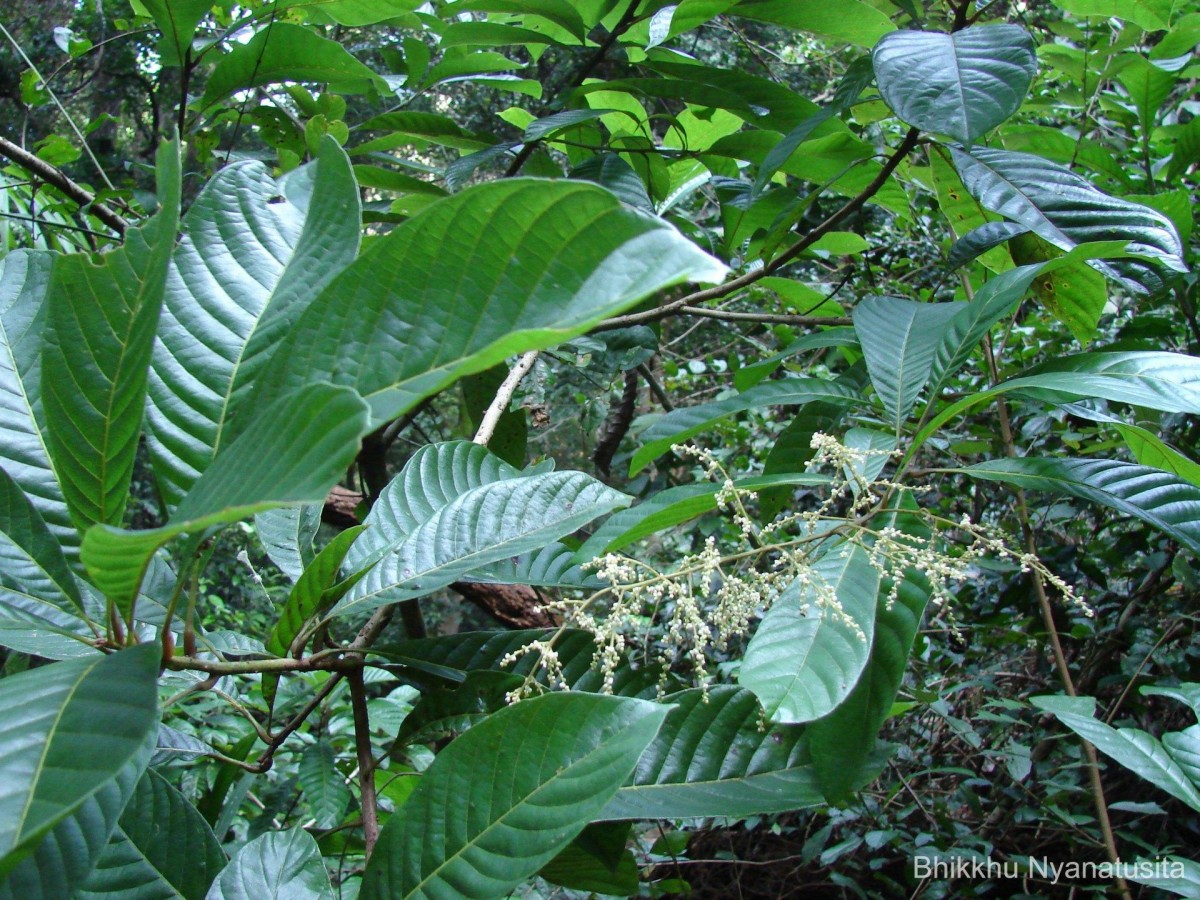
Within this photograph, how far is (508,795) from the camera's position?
0.55m

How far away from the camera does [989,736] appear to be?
223 cm

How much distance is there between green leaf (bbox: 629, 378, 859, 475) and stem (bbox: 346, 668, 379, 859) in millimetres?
398

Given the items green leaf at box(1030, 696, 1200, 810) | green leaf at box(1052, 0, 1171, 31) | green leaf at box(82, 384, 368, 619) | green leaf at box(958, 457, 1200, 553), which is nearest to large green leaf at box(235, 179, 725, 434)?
green leaf at box(82, 384, 368, 619)

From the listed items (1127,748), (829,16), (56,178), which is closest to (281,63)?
(56,178)

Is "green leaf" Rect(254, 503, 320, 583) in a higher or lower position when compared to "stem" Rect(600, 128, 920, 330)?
lower

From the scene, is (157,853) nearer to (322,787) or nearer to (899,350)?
(322,787)

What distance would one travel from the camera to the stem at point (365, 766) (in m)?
0.66

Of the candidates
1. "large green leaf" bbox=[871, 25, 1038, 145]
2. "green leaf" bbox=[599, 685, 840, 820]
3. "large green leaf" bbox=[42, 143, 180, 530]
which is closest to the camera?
"large green leaf" bbox=[42, 143, 180, 530]

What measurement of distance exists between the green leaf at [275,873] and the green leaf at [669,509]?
361 millimetres

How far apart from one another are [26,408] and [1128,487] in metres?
0.94

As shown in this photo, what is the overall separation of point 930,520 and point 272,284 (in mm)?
617

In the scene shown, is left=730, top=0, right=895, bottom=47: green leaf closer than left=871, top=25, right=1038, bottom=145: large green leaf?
No

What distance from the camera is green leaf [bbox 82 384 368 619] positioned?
281mm

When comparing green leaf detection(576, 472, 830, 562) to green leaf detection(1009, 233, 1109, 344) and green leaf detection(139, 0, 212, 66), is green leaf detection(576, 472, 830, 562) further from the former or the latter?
green leaf detection(139, 0, 212, 66)
